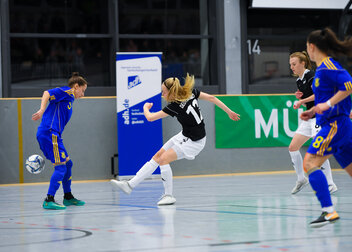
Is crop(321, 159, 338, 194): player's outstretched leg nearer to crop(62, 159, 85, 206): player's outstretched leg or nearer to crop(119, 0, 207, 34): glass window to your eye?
crop(62, 159, 85, 206): player's outstretched leg

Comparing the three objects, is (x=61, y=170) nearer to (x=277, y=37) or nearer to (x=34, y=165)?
(x=34, y=165)

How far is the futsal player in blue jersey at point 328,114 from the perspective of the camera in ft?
20.6

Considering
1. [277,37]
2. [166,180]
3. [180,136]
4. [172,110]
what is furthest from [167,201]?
[277,37]

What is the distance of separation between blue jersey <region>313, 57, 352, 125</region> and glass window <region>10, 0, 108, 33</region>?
984 cm

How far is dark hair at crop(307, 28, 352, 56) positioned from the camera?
6.30 meters

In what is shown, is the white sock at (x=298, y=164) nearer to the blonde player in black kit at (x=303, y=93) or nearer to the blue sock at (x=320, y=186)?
the blonde player in black kit at (x=303, y=93)

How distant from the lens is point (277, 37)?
16.9 metres

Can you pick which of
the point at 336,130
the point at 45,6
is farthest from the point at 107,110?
the point at 336,130

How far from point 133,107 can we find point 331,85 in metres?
7.66

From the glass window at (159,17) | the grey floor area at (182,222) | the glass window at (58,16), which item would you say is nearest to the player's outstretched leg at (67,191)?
the grey floor area at (182,222)

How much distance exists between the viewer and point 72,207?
9055mm

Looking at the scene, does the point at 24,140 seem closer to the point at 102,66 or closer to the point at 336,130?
the point at 102,66

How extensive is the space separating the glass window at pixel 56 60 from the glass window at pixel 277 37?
380 cm

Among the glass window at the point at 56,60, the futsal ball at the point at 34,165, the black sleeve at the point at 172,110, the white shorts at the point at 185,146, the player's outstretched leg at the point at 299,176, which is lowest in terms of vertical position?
the player's outstretched leg at the point at 299,176
